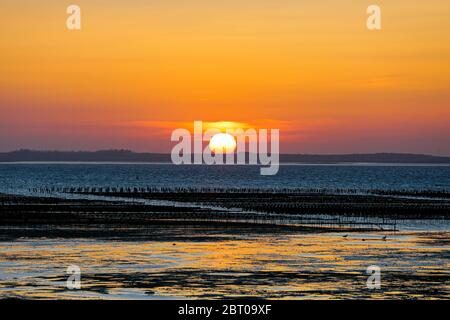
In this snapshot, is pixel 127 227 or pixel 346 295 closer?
pixel 346 295

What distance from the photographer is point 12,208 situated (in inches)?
3521

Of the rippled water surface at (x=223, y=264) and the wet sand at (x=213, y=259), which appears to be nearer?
the rippled water surface at (x=223, y=264)

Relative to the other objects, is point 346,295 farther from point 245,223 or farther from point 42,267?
point 245,223

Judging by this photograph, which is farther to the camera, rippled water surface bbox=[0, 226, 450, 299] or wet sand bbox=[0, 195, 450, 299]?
wet sand bbox=[0, 195, 450, 299]

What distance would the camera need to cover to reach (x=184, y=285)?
122 ft

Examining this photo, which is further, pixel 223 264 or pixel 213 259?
pixel 213 259

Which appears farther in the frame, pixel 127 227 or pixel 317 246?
pixel 127 227

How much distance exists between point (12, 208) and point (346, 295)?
60.4 meters

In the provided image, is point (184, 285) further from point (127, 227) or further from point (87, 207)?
point (87, 207)

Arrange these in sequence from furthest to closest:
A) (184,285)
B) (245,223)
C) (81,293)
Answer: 1. (245,223)
2. (184,285)
3. (81,293)
